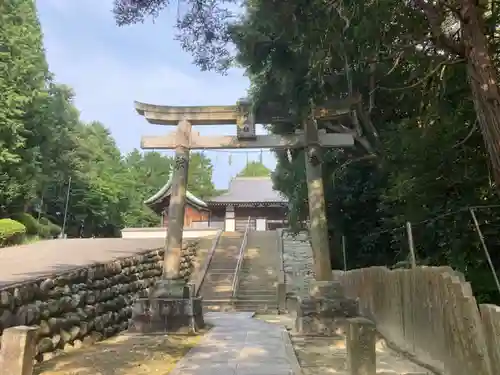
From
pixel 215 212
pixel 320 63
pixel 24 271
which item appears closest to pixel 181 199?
pixel 24 271

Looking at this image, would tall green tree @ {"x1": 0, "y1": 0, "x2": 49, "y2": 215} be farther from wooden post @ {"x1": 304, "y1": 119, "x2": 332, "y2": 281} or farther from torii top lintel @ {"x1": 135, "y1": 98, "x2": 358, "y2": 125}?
wooden post @ {"x1": 304, "y1": 119, "x2": 332, "y2": 281}

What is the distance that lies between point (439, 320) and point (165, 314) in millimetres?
5196

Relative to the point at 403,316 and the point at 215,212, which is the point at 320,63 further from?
the point at 215,212

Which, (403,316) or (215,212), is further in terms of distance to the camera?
(215,212)

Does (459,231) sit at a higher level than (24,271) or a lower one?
higher

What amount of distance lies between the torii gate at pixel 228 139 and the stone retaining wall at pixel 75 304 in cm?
161

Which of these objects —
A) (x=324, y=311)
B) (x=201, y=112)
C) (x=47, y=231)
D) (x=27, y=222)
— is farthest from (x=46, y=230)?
(x=324, y=311)

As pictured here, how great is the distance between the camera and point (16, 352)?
3.83 m

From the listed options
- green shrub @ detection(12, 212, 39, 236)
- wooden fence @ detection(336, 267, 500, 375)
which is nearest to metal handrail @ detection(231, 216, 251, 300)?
wooden fence @ detection(336, 267, 500, 375)

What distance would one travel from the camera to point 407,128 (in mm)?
8023

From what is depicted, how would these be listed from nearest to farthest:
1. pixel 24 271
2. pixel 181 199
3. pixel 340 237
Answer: pixel 24 271 < pixel 181 199 < pixel 340 237

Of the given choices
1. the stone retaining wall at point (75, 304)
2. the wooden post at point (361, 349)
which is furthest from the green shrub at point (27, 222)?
the wooden post at point (361, 349)

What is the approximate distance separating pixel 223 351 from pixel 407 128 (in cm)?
480

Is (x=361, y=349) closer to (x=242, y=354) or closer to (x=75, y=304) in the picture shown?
(x=242, y=354)
